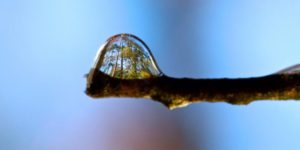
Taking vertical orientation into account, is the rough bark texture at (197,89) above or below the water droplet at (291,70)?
below

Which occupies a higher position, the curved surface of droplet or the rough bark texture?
the curved surface of droplet

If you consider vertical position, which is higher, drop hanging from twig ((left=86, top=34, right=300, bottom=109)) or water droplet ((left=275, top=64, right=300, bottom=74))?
water droplet ((left=275, top=64, right=300, bottom=74))

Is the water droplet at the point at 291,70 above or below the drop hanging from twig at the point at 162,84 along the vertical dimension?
above

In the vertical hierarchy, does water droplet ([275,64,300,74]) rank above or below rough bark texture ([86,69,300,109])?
above
